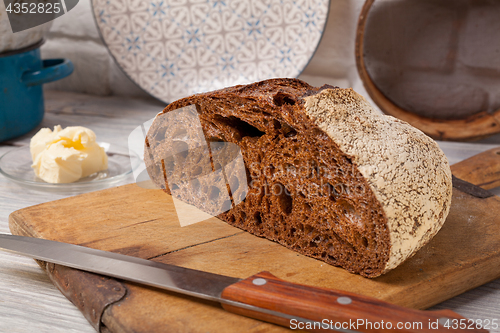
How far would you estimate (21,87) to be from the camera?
2.17 metres

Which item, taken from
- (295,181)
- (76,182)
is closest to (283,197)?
(295,181)

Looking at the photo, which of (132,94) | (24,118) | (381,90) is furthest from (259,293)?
(132,94)

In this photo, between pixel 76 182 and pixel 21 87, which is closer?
pixel 76 182

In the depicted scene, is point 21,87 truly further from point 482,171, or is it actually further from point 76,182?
point 482,171

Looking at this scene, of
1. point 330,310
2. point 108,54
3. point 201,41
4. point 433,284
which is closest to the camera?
point 330,310

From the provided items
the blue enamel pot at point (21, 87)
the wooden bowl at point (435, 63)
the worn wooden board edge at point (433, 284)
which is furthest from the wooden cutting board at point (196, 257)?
the blue enamel pot at point (21, 87)

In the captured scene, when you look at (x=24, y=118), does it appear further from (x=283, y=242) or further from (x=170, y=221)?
(x=283, y=242)

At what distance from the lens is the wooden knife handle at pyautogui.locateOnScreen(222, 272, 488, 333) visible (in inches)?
33.4

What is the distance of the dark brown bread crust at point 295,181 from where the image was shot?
1128 millimetres

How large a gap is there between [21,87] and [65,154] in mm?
705

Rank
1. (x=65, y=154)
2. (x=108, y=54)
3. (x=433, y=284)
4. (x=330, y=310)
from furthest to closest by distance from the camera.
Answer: (x=108, y=54), (x=65, y=154), (x=433, y=284), (x=330, y=310)

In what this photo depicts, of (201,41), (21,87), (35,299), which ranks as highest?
(201,41)

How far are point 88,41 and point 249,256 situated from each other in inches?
82.2

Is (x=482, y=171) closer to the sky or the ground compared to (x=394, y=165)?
closer to the ground
